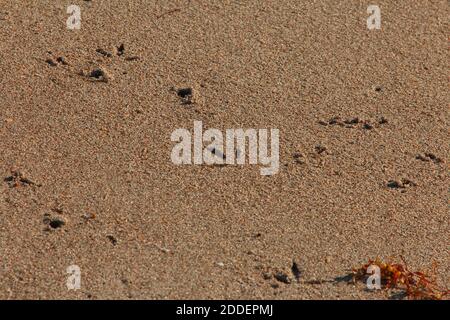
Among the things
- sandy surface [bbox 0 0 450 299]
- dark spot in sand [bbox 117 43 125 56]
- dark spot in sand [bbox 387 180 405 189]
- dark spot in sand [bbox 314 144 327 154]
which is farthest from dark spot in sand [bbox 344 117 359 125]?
dark spot in sand [bbox 117 43 125 56]

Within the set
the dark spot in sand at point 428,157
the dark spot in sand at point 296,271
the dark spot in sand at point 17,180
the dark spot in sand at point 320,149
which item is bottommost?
the dark spot in sand at point 296,271

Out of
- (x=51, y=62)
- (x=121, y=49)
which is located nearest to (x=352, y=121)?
(x=121, y=49)

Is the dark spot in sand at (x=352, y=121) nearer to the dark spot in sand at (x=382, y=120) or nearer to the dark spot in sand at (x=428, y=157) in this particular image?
the dark spot in sand at (x=382, y=120)

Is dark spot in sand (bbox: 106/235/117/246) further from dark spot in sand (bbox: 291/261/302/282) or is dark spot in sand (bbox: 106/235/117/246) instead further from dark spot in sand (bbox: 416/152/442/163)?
dark spot in sand (bbox: 416/152/442/163)

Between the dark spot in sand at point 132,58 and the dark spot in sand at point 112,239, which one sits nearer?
the dark spot in sand at point 112,239

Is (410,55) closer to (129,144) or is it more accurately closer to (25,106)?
(129,144)

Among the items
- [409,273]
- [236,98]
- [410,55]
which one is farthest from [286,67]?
[409,273]

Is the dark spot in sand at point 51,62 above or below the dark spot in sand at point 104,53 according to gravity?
below

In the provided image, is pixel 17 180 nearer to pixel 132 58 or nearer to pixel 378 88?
pixel 132 58

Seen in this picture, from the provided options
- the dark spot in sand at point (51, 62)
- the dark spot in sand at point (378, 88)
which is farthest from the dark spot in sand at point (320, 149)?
the dark spot in sand at point (51, 62)
